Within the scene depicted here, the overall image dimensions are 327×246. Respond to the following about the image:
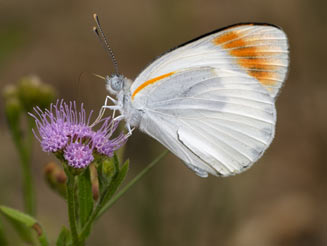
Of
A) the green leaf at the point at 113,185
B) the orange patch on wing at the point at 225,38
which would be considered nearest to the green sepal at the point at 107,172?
the green leaf at the point at 113,185

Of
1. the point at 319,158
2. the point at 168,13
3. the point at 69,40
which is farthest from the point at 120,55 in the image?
the point at 319,158

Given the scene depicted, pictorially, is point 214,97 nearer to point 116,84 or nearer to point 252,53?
point 252,53

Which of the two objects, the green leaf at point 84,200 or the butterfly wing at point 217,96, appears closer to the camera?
the green leaf at point 84,200

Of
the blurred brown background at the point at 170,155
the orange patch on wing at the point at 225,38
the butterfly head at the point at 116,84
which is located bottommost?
the blurred brown background at the point at 170,155

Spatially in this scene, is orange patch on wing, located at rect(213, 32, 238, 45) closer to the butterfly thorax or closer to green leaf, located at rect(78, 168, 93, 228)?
the butterfly thorax

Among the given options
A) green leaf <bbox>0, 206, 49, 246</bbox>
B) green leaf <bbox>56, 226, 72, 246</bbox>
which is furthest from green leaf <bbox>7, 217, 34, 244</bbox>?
green leaf <bbox>56, 226, 72, 246</bbox>

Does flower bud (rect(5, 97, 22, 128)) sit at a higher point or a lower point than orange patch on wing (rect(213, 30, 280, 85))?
lower

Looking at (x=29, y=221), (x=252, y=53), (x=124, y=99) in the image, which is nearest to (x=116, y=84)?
(x=124, y=99)

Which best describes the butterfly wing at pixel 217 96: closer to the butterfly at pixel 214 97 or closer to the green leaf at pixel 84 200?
the butterfly at pixel 214 97
